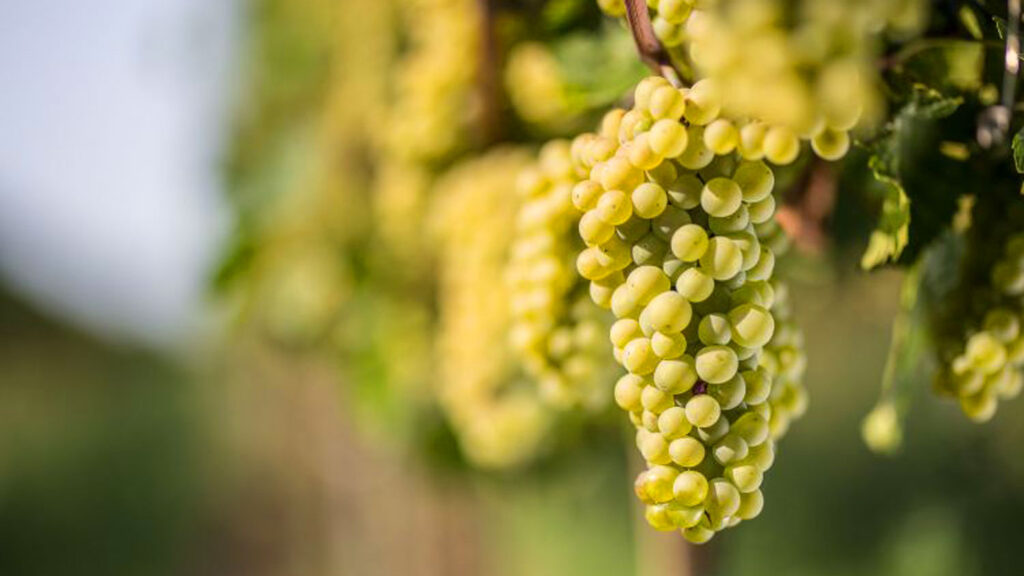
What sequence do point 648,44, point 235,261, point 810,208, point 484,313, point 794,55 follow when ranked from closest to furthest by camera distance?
point 794,55 < point 648,44 < point 810,208 < point 484,313 < point 235,261

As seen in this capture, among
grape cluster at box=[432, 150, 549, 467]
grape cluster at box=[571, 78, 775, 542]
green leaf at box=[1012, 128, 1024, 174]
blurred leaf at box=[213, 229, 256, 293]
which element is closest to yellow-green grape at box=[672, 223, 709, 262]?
grape cluster at box=[571, 78, 775, 542]

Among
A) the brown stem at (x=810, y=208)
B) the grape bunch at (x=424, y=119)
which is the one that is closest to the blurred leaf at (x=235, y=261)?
the grape bunch at (x=424, y=119)

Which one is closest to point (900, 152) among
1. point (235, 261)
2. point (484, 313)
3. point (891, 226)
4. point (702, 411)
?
point (891, 226)

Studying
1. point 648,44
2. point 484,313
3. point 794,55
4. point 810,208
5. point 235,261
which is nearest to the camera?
point 794,55

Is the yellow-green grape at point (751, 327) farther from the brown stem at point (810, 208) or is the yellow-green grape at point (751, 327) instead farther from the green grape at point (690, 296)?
the brown stem at point (810, 208)

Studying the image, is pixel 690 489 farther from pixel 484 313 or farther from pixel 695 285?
pixel 484 313

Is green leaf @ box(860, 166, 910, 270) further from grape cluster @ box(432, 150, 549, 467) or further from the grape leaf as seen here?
grape cluster @ box(432, 150, 549, 467)

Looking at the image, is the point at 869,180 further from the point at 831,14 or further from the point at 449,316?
the point at 449,316
